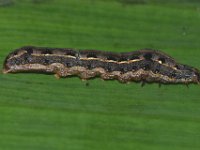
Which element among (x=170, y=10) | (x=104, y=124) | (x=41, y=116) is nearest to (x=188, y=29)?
(x=170, y=10)

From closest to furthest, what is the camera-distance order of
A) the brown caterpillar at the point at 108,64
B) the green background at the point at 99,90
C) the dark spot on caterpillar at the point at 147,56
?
the green background at the point at 99,90
the brown caterpillar at the point at 108,64
the dark spot on caterpillar at the point at 147,56

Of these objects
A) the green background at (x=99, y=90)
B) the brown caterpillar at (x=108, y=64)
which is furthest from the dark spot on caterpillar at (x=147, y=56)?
the green background at (x=99, y=90)

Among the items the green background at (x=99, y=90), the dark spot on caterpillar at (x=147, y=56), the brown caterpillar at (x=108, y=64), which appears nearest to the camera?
the green background at (x=99, y=90)

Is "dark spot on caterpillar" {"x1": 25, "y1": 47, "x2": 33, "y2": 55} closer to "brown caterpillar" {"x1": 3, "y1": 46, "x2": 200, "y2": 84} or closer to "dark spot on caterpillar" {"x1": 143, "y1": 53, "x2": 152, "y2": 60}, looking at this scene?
"brown caterpillar" {"x1": 3, "y1": 46, "x2": 200, "y2": 84}

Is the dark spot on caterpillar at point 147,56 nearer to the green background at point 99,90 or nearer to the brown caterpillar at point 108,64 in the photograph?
the brown caterpillar at point 108,64

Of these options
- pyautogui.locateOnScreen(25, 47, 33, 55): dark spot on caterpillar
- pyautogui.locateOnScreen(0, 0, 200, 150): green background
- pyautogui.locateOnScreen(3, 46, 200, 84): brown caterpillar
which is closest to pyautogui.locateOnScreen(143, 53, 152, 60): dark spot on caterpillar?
pyautogui.locateOnScreen(3, 46, 200, 84): brown caterpillar

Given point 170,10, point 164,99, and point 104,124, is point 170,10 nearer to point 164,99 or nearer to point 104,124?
point 164,99
